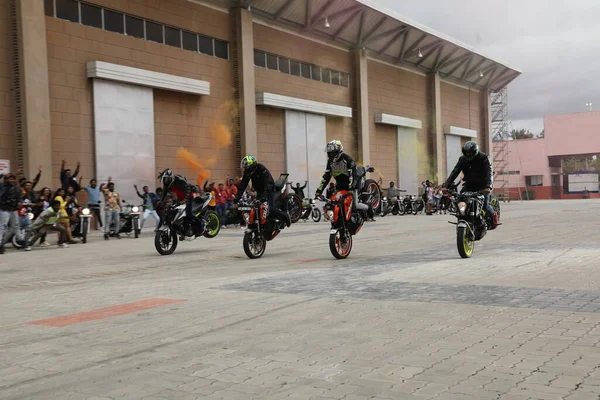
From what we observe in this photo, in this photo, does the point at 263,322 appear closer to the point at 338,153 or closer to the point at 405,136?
the point at 338,153

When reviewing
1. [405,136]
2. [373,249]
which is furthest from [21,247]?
[405,136]

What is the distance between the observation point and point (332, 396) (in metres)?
3.62

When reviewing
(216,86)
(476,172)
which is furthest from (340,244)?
(216,86)

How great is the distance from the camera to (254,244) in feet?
39.0

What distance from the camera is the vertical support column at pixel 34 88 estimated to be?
831 inches

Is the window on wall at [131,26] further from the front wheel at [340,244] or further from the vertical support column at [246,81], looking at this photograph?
the front wheel at [340,244]

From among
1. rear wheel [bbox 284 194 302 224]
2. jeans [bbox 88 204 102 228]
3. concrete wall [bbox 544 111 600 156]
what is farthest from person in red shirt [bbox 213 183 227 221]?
concrete wall [bbox 544 111 600 156]

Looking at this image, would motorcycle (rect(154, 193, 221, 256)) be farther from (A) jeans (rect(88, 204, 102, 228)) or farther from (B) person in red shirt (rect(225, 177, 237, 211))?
(B) person in red shirt (rect(225, 177, 237, 211))

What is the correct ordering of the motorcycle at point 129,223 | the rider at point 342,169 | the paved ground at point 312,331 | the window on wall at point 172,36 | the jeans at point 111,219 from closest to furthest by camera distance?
the paved ground at point 312,331 < the rider at point 342,169 < the jeans at point 111,219 < the motorcycle at point 129,223 < the window on wall at point 172,36

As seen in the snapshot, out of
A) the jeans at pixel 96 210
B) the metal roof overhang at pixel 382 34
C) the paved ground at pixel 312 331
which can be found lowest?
the paved ground at pixel 312 331

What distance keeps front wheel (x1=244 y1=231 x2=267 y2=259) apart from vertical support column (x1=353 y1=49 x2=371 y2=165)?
27415 millimetres

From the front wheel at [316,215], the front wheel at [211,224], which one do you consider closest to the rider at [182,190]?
the front wheel at [211,224]

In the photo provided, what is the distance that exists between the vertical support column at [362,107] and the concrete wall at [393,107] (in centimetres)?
114

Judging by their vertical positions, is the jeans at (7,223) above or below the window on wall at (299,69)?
below
